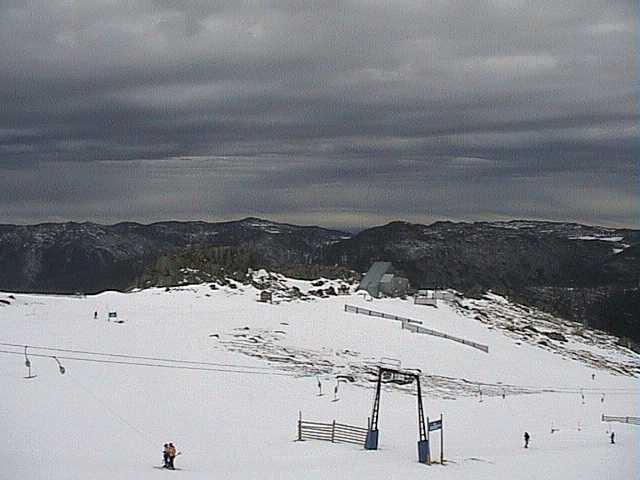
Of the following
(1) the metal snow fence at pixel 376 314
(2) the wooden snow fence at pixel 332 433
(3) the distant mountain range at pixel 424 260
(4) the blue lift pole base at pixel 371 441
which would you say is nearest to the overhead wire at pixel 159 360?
(2) the wooden snow fence at pixel 332 433

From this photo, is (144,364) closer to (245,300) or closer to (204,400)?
(204,400)

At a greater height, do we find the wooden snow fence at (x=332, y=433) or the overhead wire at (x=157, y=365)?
the overhead wire at (x=157, y=365)

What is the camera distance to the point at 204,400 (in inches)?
1014

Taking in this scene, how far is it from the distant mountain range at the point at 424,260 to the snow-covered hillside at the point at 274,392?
2978 cm

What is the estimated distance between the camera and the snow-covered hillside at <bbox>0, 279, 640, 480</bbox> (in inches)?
740

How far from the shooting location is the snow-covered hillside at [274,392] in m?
18.8

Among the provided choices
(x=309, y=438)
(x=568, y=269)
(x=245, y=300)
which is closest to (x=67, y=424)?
(x=309, y=438)

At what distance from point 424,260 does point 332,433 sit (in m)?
149

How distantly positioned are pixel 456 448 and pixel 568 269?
154 meters

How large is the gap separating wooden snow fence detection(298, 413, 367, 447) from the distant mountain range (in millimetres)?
48828

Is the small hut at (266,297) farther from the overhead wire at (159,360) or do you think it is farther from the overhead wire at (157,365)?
the overhead wire at (157,365)

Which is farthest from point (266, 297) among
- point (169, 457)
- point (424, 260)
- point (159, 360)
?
point (424, 260)

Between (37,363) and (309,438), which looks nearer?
(309,438)

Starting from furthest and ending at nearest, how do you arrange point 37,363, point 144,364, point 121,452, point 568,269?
point 568,269 → point 144,364 → point 37,363 → point 121,452
